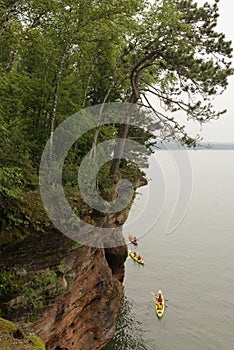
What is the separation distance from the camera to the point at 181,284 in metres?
29.8

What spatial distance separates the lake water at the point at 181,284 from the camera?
72.1 ft

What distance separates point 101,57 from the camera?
1759 centimetres

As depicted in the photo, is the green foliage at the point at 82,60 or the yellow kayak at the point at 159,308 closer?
the green foliage at the point at 82,60

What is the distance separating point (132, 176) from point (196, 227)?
27.7 m

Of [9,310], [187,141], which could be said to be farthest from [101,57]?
[9,310]

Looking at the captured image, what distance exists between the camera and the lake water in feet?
72.1

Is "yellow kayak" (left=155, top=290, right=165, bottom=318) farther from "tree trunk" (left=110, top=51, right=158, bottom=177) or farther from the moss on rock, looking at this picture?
the moss on rock

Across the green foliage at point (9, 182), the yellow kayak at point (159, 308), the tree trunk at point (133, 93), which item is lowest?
the yellow kayak at point (159, 308)

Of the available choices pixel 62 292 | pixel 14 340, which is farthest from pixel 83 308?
pixel 14 340

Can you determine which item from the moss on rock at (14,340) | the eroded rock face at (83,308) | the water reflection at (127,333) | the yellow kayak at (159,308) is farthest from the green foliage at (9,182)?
the yellow kayak at (159,308)

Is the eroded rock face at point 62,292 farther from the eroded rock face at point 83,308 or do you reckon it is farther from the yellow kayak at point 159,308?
the yellow kayak at point 159,308

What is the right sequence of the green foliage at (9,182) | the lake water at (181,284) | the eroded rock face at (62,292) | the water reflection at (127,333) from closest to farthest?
the green foliage at (9,182) < the eroded rock face at (62,292) < the water reflection at (127,333) < the lake water at (181,284)

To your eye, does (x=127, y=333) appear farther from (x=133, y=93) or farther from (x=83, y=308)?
(x=133, y=93)

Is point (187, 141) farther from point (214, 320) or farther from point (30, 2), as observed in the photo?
point (214, 320)
